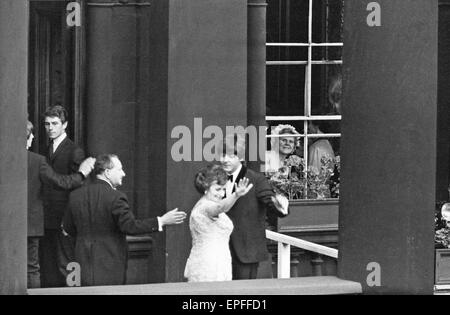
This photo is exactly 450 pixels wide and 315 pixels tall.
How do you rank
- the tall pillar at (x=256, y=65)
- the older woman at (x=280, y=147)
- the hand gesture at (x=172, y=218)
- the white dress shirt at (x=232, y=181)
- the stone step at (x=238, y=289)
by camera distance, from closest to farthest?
the stone step at (x=238, y=289), the hand gesture at (x=172, y=218), the white dress shirt at (x=232, y=181), the tall pillar at (x=256, y=65), the older woman at (x=280, y=147)

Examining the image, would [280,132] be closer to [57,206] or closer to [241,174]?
[241,174]

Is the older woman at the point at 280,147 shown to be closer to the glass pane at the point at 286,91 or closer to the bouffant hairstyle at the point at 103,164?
the glass pane at the point at 286,91

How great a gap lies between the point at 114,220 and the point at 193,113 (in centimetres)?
121

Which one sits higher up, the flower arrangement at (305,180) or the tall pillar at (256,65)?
the tall pillar at (256,65)

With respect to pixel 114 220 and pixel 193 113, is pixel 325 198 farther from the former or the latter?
pixel 114 220

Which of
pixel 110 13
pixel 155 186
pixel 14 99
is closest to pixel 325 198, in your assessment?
pixel 155 186


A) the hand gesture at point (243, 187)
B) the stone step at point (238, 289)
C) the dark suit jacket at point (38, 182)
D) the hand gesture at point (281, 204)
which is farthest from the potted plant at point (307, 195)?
the stone step at point (238, 289)

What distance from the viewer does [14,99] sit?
16.0 ft

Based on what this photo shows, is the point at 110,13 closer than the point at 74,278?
No

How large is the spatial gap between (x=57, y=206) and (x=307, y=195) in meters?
1.95

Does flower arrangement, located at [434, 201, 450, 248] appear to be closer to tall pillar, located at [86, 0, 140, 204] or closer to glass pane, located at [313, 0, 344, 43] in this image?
glass pane, located at [313, 0, 344, 43]

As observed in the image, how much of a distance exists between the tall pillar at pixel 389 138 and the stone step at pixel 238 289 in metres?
0.12

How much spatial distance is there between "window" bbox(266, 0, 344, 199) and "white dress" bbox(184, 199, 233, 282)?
1.67 metres

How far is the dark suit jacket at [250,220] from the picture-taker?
827 cm
